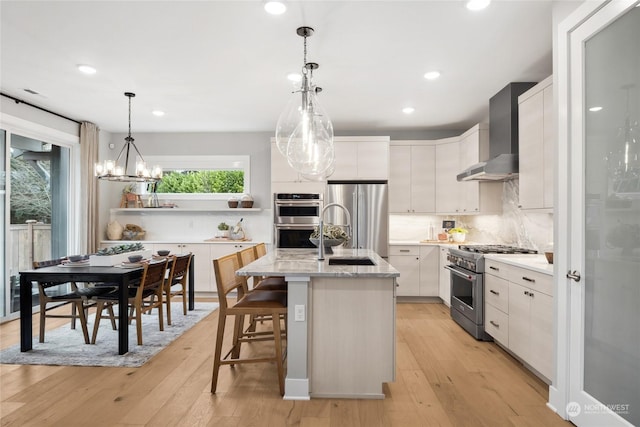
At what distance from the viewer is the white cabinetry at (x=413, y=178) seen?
591cm

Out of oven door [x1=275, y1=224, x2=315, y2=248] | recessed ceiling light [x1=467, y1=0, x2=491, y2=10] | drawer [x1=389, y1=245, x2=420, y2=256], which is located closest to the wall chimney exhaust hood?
drawer [x1=389, y1=245, x2=420, y2=256]

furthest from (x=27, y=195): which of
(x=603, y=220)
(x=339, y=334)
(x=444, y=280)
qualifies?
(x=603, y=220)

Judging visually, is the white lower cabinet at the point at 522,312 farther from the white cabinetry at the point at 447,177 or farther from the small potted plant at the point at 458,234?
the white cabinetry at the point at 447,177

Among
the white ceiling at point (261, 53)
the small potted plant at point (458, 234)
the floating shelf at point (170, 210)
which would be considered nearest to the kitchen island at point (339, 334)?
the white ceiling at point (261, 53)

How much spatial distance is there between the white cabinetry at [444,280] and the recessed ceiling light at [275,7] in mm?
3629

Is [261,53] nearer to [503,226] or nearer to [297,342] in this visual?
[297,342]

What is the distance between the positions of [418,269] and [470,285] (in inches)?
56.5

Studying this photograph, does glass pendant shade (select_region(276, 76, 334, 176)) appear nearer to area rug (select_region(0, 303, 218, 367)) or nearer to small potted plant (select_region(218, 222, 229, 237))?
area rug (select_region(0, 303, 218, 367))

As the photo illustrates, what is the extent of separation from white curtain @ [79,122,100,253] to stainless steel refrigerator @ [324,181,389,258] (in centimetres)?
346

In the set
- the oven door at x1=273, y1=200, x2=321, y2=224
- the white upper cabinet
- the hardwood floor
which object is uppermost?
the white upper cabinet

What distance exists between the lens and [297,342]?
8.66 ft

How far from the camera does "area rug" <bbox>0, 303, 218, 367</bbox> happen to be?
10.8ft

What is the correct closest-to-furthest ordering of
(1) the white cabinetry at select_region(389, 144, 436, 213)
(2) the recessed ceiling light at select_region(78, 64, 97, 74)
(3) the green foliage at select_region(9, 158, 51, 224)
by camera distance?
(2) the recessed ceiling light at select_region(78, 64, 97, 74) → (3) the green foliage at select_region(9, 158, 51, 224) → (1) the white cabinetry at select_region(389, 144, 436, 213)

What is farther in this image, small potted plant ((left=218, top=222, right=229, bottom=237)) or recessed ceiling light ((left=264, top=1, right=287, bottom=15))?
small potted plant ((left=218, top=222, right=229, bottom=237))
